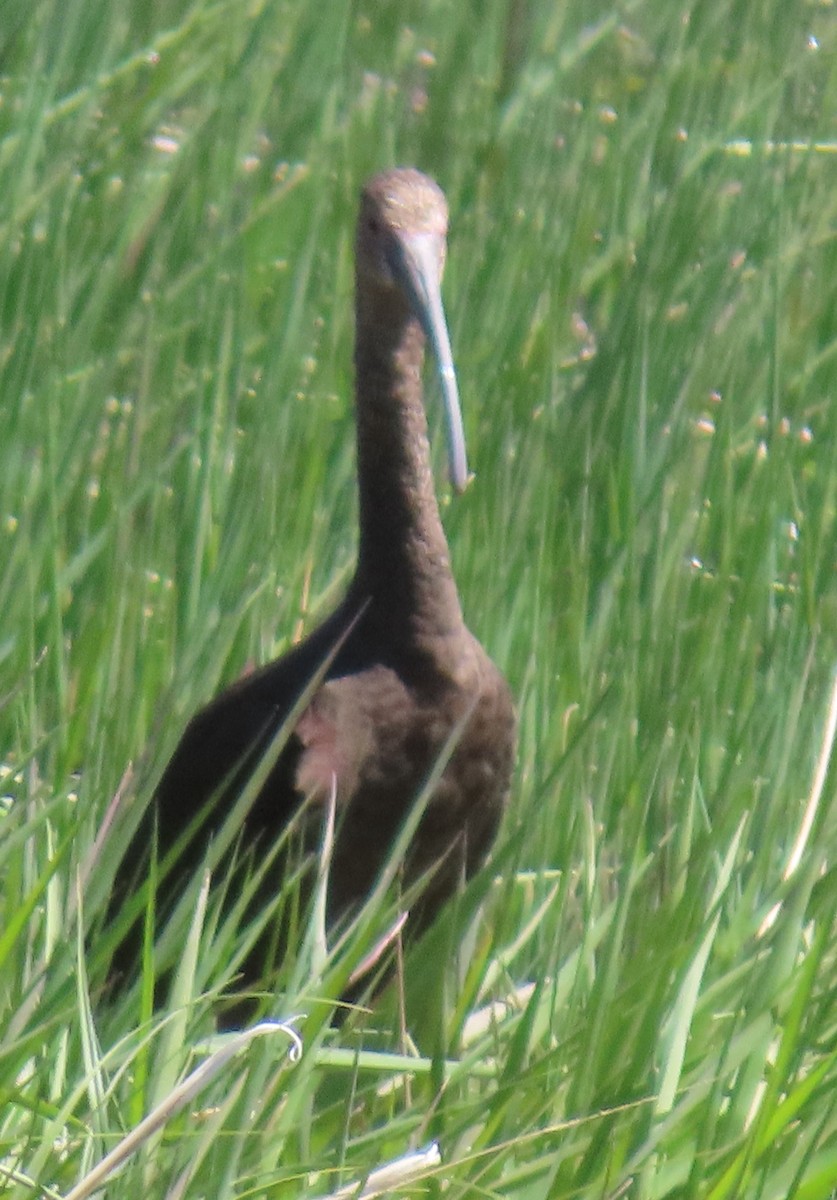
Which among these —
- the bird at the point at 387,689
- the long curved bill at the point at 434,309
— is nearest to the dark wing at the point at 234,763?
the bird at the point at 387,689

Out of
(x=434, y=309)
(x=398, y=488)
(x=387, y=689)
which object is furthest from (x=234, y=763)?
(x=434, y=309)

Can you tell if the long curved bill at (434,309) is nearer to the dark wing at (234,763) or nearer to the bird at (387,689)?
→ the bird at (387,689)

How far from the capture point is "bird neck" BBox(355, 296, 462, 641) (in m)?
1.76

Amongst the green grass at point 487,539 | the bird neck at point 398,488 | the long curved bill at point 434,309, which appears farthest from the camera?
the bird neck at point 398,488

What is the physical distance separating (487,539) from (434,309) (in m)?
0.20

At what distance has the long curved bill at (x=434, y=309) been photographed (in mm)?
1647

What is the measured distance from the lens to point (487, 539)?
1808 millimetres

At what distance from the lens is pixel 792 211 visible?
7.34 feet

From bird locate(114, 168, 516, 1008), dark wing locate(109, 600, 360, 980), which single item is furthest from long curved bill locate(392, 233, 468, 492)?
dark wing locate(109, 600, 360, 980)

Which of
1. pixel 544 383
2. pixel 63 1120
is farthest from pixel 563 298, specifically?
pixel 63 1120

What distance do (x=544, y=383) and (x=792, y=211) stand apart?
1.37 ft

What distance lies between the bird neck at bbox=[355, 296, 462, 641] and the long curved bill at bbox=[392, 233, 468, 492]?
40mm

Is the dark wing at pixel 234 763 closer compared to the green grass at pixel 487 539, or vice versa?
the green grass at pixel 487 539

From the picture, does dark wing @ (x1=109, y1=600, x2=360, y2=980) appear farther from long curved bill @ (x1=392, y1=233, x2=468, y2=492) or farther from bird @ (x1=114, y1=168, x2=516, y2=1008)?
long curved bill @ (x1=392, y1=233, x2=468, y2=492)
